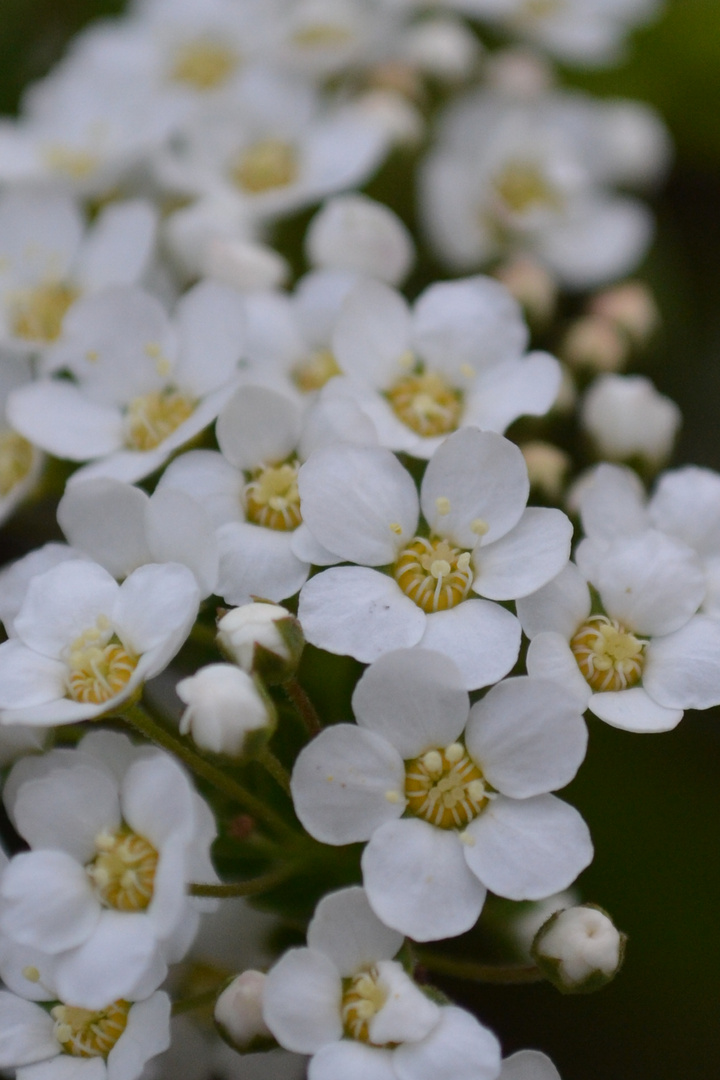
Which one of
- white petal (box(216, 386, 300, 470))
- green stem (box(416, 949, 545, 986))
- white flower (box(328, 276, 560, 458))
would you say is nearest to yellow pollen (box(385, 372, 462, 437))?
white flower (box(328, 276, 560, 458))

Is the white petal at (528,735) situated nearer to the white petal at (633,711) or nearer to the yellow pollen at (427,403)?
the white petal at (633,711)

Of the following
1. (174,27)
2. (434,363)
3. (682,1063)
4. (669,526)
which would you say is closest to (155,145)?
(174,27)

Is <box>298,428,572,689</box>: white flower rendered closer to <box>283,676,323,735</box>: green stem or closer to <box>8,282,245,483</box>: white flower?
<box>283,676,323,735</box>: green stem

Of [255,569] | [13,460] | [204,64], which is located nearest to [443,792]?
[255,569]

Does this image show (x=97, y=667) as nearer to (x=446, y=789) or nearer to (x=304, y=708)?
(x=304, y=708)

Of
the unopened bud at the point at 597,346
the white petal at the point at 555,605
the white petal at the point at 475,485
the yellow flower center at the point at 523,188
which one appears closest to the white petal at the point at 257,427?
the white petal at the point at 475,485
